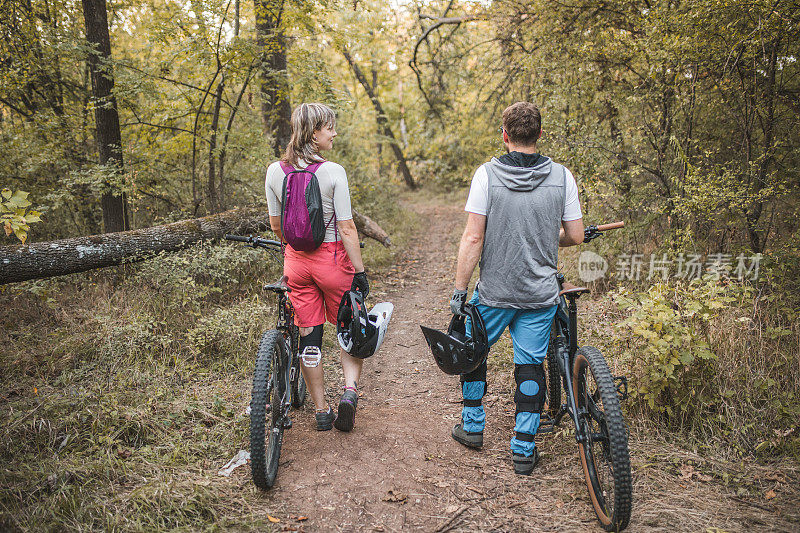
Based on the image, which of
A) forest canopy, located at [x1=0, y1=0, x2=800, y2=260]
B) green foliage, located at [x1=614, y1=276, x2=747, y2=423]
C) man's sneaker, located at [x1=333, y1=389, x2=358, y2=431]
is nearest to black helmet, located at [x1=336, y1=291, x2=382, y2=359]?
man's sneaker, located at [x1=333, y1=389, x2=358, y2=431]

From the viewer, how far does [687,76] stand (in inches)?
210

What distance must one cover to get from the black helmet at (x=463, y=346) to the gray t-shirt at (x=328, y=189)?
3.07 ft

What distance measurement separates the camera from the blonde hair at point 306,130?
3102 mm

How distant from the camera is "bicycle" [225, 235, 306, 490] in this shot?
266cm

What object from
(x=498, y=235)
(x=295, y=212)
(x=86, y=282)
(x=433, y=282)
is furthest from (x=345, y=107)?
(x=498, y=235)

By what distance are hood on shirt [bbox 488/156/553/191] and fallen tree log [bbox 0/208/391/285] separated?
433 cm

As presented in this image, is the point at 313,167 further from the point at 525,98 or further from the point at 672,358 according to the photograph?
the point at 525,98

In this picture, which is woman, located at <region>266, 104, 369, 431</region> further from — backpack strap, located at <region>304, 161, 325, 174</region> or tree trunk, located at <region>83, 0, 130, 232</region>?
tree trunk, located at <region>83, 0, 130, 232</region>

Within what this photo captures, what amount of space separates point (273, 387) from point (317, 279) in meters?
0.76

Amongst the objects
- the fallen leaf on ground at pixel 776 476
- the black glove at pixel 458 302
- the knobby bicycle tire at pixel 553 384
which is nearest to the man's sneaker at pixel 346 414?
the black glove at pixel 458 302

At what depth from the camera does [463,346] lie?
Result: 2.95 metres

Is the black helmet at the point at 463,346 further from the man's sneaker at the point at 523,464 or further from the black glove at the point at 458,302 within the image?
the man's sneaker at the point at 523,464

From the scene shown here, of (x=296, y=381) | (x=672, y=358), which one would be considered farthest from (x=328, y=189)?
(x=672, y=358)

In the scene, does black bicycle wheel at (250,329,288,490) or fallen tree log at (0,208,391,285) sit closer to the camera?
black bicycle wheel at (250,329,288,490)
